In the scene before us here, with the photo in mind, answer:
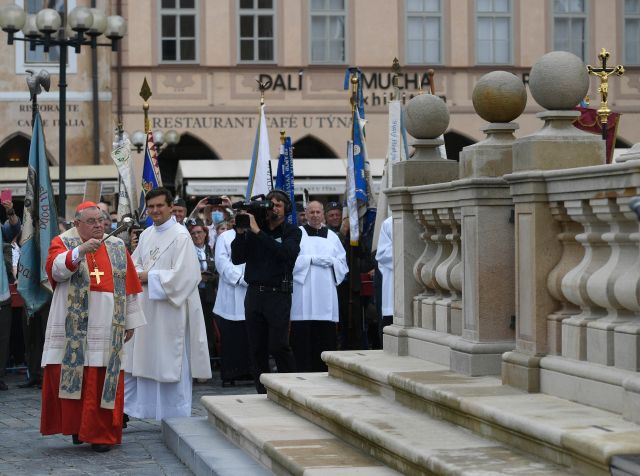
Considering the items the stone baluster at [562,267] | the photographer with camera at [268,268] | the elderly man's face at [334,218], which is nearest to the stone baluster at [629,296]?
the stone baluster at [562,267]

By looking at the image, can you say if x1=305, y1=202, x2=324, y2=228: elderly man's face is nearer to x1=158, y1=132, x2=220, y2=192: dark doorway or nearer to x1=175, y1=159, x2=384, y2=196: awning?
x1=175, y1=159, x2=384, y2=196: awning

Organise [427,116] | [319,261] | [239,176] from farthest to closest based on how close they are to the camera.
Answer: [239,176] < [319,261] < [427,116]

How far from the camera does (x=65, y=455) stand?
9.91 meters

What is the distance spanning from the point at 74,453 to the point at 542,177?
450 centimetres

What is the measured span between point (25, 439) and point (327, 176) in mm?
20094

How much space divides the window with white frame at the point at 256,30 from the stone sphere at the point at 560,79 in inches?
1081

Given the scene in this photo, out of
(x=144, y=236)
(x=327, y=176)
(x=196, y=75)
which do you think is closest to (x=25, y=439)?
(x=144, y=236)

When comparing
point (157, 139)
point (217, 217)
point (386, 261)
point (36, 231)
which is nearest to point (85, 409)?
point (386, 261)

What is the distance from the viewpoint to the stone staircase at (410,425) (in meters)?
5.86

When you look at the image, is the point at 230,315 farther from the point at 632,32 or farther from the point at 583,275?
the point at 632,32

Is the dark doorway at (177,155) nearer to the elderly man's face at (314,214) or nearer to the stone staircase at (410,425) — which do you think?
the elderly man's face at (314,214)

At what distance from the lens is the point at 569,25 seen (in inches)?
1380

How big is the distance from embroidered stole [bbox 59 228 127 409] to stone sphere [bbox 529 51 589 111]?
14.4ft

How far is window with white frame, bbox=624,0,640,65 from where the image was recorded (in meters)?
35.2
